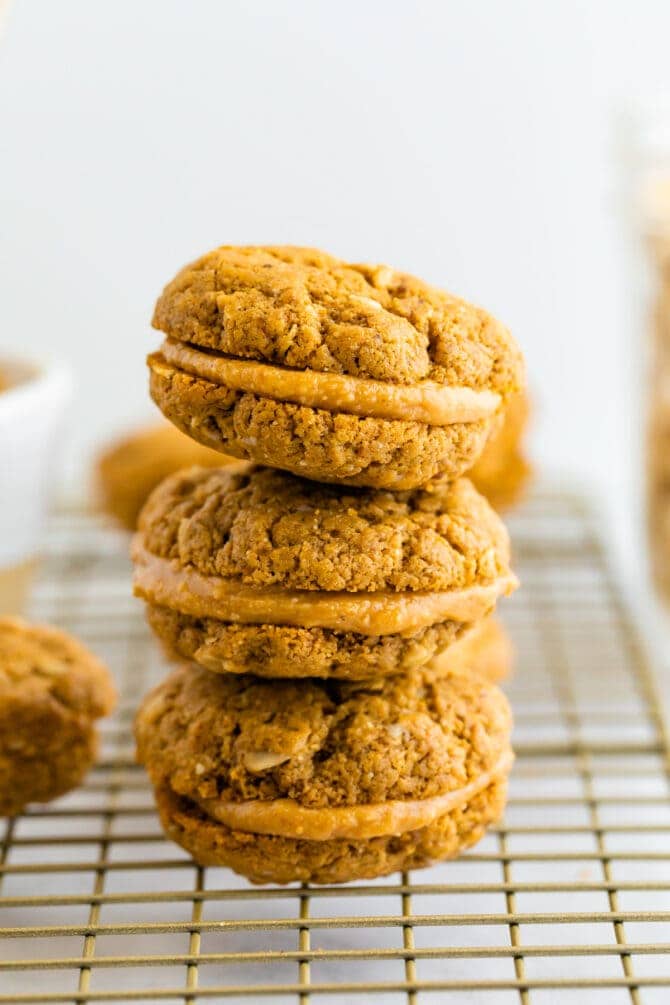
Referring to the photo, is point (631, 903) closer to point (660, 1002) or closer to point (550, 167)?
point (660, 1002)

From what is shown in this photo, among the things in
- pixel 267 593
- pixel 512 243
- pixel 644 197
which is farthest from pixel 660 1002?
pixel 512 243

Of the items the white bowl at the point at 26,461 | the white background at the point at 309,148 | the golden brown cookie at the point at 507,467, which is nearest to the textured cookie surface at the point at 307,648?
the white bowl at the point at 26,461

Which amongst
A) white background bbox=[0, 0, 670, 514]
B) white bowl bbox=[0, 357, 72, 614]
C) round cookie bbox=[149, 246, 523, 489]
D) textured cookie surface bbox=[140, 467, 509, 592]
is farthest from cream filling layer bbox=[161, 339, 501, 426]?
white background bbox=[0, 0, 670, 514]

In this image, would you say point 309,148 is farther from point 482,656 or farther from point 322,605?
point 322,605

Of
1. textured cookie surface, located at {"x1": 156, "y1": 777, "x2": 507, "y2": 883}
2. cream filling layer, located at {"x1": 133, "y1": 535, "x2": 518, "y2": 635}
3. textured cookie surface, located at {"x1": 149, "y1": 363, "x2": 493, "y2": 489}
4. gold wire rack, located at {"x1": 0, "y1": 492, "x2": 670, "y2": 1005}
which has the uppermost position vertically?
textured cookie surface, located at {"x1": 149, "y1": 363, "x2": 493, "y2": 489}

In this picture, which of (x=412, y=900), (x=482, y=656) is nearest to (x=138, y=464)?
(x=482, y=656)

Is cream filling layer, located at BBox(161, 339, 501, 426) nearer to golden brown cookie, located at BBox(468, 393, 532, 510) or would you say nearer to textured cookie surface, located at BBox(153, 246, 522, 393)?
textured cookie surface, located at BBox(153, 246, 522, 393)
